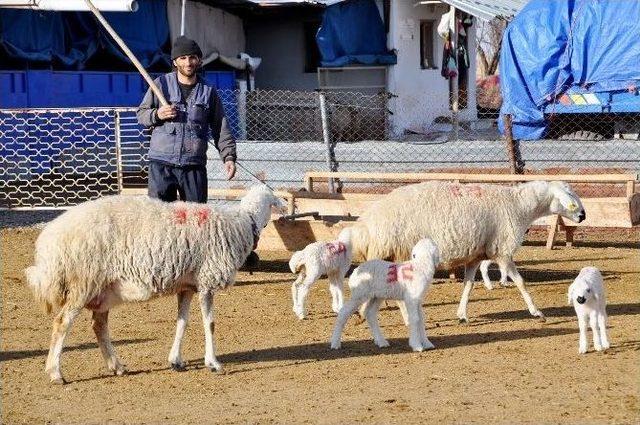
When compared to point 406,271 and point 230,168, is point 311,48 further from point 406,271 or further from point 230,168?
point 406,271

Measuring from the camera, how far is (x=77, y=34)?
66.7 feet

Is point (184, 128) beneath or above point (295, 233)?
above

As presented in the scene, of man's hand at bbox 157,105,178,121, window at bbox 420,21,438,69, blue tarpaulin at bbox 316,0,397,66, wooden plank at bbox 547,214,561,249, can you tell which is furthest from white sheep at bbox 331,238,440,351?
window at bbox 420,21,438,69

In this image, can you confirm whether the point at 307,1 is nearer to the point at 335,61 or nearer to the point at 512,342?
the point at 335,61

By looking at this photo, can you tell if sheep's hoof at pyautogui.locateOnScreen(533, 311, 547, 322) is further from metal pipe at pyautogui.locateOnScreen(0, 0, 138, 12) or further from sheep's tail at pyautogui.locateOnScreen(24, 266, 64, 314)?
metal pipe at pyautogui.locateOnScreen(0, 0, 138, 12)

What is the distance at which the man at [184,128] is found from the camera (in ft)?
30.1

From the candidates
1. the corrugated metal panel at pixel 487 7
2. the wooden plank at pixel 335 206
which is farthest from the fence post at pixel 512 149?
the corrugated metal panel at pixel 487 7

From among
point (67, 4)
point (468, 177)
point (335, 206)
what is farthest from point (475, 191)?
point (67, 4)

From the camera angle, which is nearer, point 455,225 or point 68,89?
point 455,225

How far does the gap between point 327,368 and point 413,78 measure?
66.2 feet

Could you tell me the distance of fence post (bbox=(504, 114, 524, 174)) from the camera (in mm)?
14719

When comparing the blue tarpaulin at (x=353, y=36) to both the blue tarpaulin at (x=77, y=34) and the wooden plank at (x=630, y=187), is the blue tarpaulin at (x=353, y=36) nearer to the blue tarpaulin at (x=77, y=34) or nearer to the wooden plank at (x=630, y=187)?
the blue tarpaulin at (x=77, y=34)

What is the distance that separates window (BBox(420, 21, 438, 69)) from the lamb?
20.6 meters

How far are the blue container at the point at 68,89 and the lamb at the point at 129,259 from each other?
1129 centimetres
